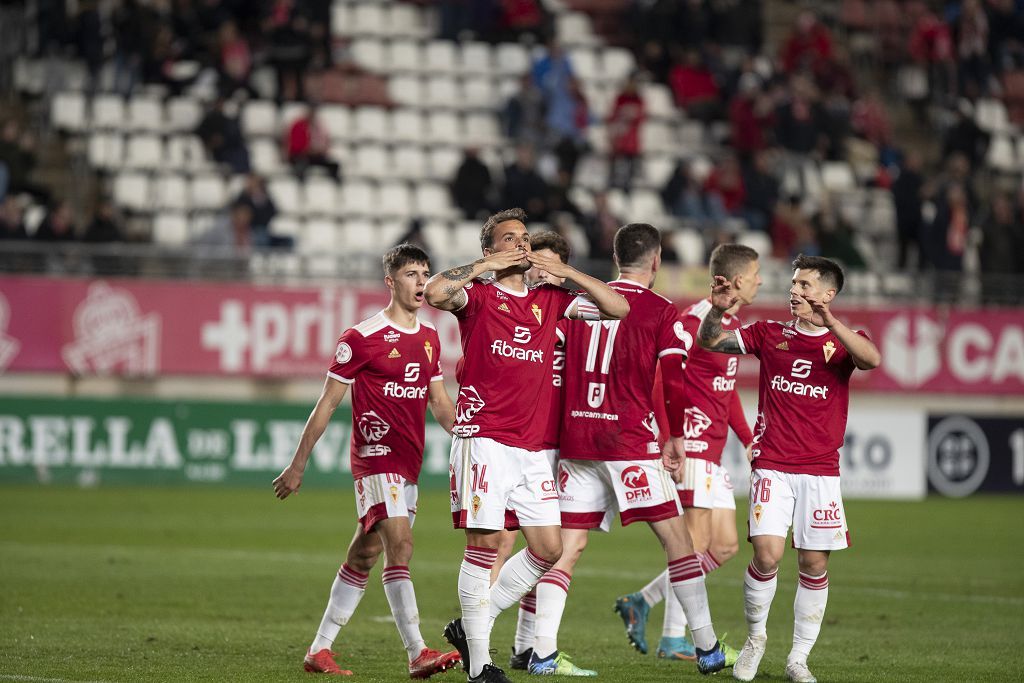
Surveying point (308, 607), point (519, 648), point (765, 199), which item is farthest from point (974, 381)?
point (519, 648)

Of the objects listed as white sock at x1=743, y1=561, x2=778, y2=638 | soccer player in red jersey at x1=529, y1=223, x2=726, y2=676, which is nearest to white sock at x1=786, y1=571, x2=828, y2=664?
white sock at x1=743, y1=561, x2=778, y2=638

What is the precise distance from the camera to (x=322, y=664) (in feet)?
27.7

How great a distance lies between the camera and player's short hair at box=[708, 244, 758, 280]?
891cm

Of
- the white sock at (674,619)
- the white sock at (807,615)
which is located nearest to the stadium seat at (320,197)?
the white sock at (674,619)

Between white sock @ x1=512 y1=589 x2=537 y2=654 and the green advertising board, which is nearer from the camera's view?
white sock @ x1=512 y1=589 x2=537 y2=654

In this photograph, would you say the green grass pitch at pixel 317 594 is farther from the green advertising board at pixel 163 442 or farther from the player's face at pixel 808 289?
the player's face at pixel 808 289

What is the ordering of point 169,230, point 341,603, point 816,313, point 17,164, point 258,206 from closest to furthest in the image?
point 816,313 < point 341,603 < point 258,206 < point 17,164 < point 169,230

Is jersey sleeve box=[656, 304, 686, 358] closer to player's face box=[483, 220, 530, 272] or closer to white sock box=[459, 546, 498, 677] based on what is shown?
player's face box=[483, 220, 530, 272]

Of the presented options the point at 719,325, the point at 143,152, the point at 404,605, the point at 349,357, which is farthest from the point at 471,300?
the point at 143,152

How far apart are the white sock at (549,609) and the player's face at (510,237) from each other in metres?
1.81

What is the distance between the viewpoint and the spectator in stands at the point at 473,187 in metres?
24.2

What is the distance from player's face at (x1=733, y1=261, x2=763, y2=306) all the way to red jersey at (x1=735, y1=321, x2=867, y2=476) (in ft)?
0.89

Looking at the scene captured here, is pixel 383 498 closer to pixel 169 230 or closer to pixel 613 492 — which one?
pixel 613 492

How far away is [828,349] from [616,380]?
3.90 feet
